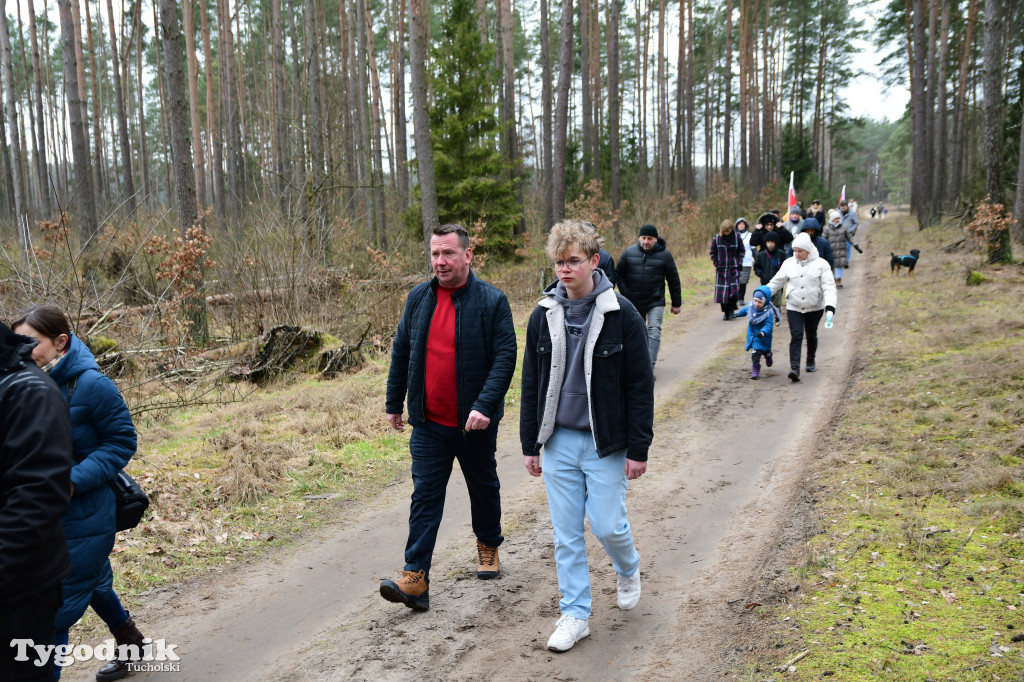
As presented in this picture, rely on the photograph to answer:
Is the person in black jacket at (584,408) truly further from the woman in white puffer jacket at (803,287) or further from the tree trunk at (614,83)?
the tree trunk at (614,83)

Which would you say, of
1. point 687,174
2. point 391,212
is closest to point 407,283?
point 391,212

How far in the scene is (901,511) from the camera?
17.4 feet

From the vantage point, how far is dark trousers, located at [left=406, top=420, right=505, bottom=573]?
4418mm

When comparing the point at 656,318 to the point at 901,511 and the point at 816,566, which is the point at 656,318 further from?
the point at 816,566

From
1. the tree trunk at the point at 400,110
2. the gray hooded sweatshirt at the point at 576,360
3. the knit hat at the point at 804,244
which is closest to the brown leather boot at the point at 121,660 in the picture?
the gray hooded sweatshirt at the point at 576,360

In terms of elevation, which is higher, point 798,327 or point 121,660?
point 798,327

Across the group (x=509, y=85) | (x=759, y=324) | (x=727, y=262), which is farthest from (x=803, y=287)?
(x=509, y=85)

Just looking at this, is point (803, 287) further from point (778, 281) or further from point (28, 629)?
point (28, 629)

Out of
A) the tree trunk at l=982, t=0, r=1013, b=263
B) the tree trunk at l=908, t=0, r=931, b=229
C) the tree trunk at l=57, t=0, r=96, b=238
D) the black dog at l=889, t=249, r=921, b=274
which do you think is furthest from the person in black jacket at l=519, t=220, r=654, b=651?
the tree trunk at l=908, t=0, r=931, b=229

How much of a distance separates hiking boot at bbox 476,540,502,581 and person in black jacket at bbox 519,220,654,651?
88 centimetres

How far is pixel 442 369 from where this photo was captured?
4465 millimetres

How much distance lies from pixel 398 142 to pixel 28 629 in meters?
34.4

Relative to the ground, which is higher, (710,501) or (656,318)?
(656,318)

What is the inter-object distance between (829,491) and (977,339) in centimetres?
595
